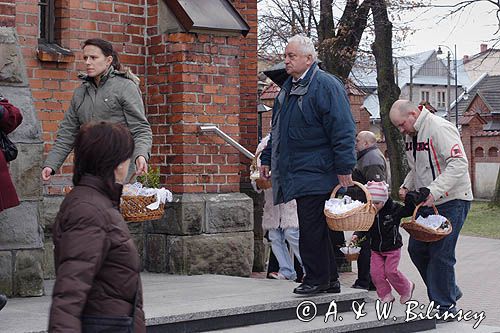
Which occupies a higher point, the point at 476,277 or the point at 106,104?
the point at 106,104

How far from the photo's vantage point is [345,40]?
23.7m

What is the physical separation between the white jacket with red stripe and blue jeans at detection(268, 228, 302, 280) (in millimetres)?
2090

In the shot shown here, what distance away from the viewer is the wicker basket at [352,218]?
7.59 meters

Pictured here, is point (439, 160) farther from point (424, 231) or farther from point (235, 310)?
point (235, 310)

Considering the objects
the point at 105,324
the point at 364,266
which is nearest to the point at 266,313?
the point at 364,266

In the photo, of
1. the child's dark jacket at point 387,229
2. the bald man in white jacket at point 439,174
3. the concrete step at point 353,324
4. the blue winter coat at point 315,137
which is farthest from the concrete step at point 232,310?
the blue winter coat at point 315,137

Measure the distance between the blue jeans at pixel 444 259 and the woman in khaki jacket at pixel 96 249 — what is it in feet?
15.0

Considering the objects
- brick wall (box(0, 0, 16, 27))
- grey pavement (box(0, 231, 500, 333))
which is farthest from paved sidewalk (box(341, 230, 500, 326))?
brick wall (box(0, 0, 16, 27))

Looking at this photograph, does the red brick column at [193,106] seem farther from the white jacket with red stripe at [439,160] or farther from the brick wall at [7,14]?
the white jacket with red stripe at [439,160]

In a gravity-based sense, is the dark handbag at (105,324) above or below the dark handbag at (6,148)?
below

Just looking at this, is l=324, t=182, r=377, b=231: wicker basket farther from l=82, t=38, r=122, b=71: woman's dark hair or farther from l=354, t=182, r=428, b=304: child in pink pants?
l=82, t=38, r=122, b=71: woman's dark hair

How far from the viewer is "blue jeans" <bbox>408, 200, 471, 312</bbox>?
848 cm

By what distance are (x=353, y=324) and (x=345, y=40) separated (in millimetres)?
16435

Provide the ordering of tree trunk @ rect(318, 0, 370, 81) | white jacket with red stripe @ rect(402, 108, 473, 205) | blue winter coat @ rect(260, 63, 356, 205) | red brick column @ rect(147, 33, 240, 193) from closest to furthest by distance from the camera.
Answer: blue winter coat @ rect(260, 63, 356, 205), white jacket with red stripe @ rect(402, 108, 473, 205), red brick column @ rect(147, 33, 240, 193), tree trunk @ rect(318, 0, 370, 81)
